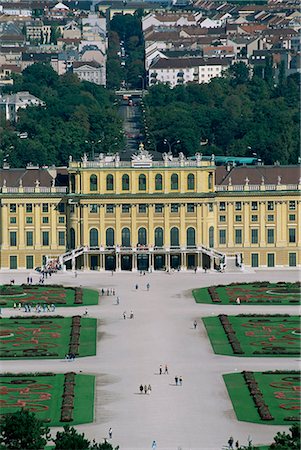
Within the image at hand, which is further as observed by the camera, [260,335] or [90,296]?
[90,296]

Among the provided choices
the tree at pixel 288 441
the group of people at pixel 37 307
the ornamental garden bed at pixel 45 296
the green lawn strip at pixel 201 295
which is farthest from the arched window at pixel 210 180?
the tree at pixel 288 441

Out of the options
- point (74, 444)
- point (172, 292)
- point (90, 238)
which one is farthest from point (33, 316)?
point (74, 444)

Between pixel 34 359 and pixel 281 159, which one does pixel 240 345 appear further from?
pixel 281 159

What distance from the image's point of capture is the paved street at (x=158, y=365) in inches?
3078

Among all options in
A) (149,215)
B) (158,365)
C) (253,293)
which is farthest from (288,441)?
(149,215)

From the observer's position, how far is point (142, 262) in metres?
120

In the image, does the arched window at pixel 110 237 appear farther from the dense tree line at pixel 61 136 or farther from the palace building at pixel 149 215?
the dense tree line at pixel 61 136

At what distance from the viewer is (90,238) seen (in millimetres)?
121750

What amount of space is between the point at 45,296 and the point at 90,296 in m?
2.04

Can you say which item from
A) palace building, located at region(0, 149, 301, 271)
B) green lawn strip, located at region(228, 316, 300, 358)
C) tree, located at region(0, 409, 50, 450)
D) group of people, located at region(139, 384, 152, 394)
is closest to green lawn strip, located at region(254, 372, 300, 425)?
group of people, located at region(139, 384, 152, 394)

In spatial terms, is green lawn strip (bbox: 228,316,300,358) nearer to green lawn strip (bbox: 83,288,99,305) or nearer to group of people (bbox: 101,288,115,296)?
green lawn strip (bbox: 83,288,99,305)

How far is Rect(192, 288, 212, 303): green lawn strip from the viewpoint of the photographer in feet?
354

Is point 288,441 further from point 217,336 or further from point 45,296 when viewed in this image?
point 45,296

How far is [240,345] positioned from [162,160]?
3434cm
